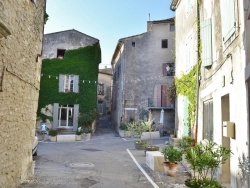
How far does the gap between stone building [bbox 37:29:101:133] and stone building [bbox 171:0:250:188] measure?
13.8 meters

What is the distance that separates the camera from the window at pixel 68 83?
22.8m

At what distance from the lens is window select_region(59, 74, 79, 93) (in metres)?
22.8

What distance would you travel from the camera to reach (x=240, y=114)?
558cm

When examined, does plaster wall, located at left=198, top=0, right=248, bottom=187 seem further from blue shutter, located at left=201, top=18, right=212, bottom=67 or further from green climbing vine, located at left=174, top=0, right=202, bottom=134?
green climbing vine, located at left=174, top=0, right=202, bottom=134

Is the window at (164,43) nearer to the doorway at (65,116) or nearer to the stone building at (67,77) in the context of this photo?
the stone building at (67,77)

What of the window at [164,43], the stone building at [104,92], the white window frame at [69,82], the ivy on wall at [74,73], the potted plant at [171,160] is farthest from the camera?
the stone building at [104,92]

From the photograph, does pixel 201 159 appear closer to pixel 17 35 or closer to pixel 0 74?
pixel 0 74

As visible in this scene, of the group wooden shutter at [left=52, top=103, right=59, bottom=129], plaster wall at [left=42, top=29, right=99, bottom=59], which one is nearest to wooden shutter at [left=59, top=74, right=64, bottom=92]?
wooden shutter at [left=52, top=103, right=59, bottom=129]

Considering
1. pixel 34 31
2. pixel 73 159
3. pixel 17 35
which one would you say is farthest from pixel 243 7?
pixel 73 159

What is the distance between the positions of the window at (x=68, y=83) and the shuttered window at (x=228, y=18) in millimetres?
17350

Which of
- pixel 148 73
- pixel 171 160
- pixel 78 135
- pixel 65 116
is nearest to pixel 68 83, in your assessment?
pixel 65 116

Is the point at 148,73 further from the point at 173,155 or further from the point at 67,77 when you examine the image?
the point at 173,155

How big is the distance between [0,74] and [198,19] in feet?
29.9

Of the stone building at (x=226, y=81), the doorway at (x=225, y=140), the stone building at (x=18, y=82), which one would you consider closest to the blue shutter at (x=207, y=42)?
the stone building at (x=226, y=81)
